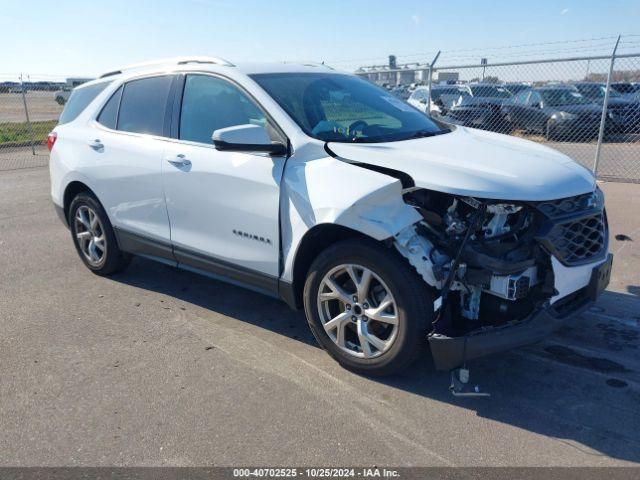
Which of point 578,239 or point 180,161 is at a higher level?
point 180,161

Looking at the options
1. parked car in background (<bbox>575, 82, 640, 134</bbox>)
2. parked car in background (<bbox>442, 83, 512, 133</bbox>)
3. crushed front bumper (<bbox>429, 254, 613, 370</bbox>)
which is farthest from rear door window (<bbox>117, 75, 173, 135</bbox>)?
parked car in background (<bbox>575, 82, 640, 134</bbox>)

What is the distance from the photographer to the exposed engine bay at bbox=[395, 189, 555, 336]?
320 cm

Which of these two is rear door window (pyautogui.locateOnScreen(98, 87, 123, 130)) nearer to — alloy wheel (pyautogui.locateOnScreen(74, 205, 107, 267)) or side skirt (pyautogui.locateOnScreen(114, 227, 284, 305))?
alloy wheel (pyautogui.locateOnScreen(74, 205, 107, 267))

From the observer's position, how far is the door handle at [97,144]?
199 inches

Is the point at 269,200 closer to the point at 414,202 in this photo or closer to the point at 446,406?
the point at 414,202

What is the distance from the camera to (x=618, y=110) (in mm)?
14789

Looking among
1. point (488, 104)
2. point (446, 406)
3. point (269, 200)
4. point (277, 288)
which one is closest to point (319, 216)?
point (269, 200)

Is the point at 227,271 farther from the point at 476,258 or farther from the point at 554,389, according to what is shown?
the point at 554,389

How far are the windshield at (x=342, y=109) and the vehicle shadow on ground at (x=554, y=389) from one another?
1.52 metres

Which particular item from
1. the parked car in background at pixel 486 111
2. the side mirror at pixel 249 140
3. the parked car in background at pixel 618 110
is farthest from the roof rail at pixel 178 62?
the parked car in background at pixel 618 110

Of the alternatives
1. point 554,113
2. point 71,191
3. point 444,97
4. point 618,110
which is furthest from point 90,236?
point 618,110

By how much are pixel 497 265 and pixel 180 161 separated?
246cm

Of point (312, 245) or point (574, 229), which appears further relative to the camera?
point (312, 245)

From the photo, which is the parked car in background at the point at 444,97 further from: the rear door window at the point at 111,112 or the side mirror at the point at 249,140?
the side mirror at the point at 249,140
